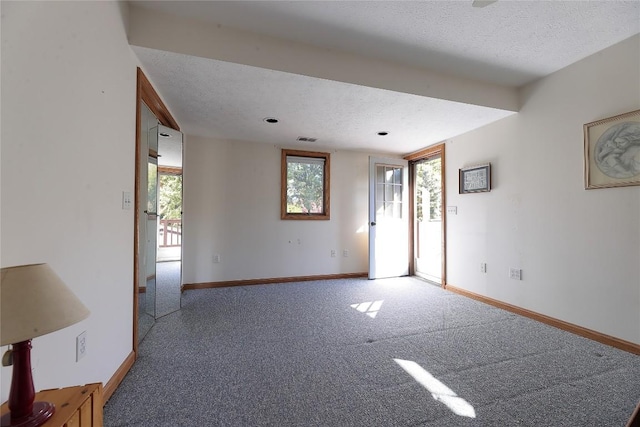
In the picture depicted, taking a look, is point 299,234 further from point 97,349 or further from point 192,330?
point 97,349

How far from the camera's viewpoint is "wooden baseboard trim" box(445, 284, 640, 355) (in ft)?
6.82

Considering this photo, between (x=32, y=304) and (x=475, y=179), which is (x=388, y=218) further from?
(x=32, y=304)

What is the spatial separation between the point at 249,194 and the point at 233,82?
198cm

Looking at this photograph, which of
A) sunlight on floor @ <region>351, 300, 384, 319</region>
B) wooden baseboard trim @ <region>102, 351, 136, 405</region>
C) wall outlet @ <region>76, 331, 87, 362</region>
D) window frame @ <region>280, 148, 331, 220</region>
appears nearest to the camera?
wall outlet @ <region>76, 331, 87, 362</region>

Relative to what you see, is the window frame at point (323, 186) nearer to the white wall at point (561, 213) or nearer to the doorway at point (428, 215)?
the doorway at point (428, 215)

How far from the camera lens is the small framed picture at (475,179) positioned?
324cm

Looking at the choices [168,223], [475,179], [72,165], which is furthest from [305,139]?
[72,165]

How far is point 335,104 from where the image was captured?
2.75m

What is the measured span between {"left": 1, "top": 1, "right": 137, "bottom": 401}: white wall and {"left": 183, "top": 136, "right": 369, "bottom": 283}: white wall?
2.02 m

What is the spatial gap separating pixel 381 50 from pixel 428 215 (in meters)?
2.95

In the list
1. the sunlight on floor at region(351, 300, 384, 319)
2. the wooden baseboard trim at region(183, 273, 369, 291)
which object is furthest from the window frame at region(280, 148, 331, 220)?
the sunlight on floor at region(351, 300, 384, 319)

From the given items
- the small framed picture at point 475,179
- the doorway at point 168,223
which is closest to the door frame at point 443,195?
the small framed picture at point 475,179

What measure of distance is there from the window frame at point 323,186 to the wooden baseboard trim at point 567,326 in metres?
2.38

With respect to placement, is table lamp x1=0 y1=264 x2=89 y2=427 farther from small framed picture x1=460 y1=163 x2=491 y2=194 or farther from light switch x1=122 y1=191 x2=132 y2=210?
small framed picture x1=460 y1=163 x2=491 y2=194
